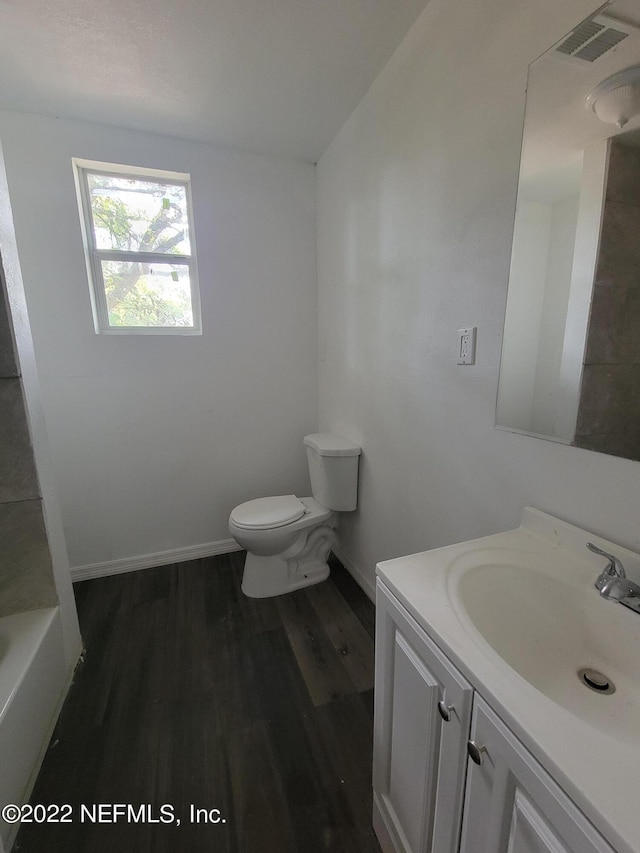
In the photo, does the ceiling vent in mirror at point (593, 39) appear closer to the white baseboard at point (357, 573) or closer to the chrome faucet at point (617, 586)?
the chrome faucet at point (617, 586)

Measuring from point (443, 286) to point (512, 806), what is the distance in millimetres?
1273

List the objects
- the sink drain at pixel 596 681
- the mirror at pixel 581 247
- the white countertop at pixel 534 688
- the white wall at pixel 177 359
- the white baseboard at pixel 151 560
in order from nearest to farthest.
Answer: the white countertop at pixel 534 688, the sink drain at pixel 596 681, the mirror at pixel 581 247, the white wall at pixel 177 359, the white baseboard at pixel 151 560

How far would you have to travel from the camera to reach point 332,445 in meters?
1.96

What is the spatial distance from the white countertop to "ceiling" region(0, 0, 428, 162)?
1733 mm

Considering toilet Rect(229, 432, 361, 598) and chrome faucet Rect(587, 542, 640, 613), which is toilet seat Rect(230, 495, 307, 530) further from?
chrome faucet Rect(587, 542, 640, 613)

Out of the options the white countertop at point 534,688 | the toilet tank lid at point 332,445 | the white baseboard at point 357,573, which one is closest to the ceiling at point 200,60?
→ the toilet tank lid at point 332,445

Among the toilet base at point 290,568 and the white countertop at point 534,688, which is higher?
the white countertop at point 534,688

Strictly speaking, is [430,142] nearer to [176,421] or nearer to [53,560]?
[176,421]

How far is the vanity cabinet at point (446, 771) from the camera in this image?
46 cm

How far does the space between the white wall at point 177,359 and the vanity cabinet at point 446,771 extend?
5.35 feet

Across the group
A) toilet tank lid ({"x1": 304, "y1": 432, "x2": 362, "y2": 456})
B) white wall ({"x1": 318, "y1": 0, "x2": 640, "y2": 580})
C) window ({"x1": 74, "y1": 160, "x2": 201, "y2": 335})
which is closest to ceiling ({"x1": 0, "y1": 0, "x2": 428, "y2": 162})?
white wall ({"x1": 318, "y1": 0, "x2": 640, "y2": 580})

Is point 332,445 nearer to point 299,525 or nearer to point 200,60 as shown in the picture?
point 299,525

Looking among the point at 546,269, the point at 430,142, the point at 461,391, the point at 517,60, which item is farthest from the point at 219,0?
the point at 461,391

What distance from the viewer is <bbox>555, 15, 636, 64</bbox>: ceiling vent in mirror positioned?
0.75m
